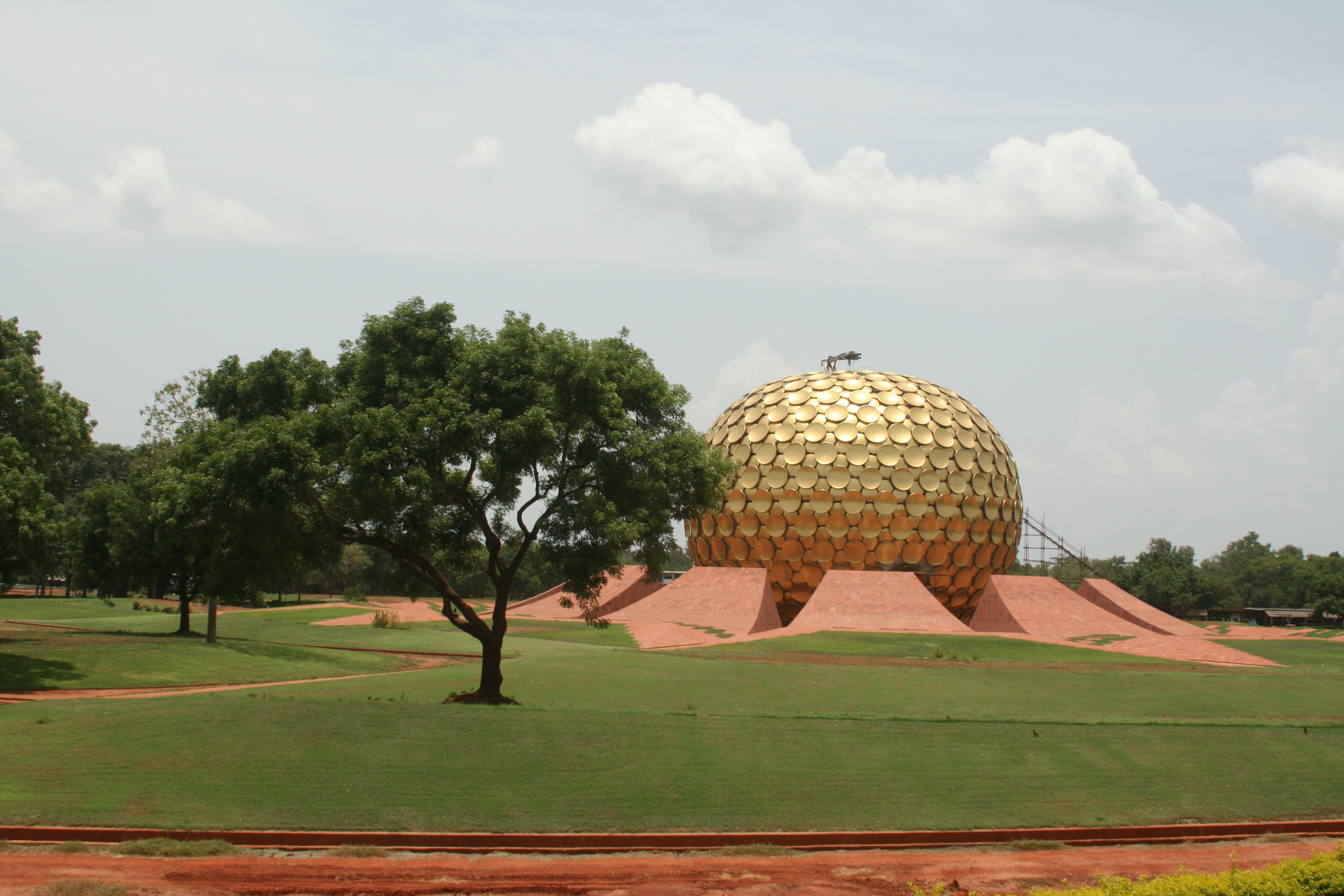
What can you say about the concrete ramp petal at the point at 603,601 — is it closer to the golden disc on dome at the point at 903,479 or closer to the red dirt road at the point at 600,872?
the golden disc on dome at the point at 903,479

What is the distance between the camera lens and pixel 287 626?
3522 cm

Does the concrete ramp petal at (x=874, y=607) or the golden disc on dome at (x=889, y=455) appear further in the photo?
the golden disc on dome at (x=889, y=455)

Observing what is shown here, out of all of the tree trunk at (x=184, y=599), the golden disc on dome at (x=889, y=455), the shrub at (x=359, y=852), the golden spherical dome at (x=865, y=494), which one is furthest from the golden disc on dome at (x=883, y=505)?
the shrub at (x=359, y=852)

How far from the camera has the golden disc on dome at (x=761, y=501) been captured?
34.9m

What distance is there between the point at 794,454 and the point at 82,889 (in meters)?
28.9

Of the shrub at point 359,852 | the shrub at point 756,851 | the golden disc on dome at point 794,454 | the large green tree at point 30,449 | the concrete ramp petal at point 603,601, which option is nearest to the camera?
the shrub at point 359,852

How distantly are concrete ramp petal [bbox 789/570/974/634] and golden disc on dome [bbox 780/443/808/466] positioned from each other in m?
4.25

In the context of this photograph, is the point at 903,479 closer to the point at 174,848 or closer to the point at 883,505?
the point at 883,505

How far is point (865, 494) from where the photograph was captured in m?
34.0

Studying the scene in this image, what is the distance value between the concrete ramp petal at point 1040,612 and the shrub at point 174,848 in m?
29.3

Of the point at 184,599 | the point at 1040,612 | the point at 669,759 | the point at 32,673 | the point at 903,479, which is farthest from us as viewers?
the point at 1040,612

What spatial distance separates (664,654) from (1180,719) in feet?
39.9

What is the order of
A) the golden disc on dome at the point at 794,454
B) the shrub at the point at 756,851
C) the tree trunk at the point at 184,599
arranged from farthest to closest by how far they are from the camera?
the golden disc on dome at the point at 794,454 → the tree trunk at the point at 184,599 → the shrub at the point at 756,851

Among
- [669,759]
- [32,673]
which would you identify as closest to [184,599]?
[32,673]
